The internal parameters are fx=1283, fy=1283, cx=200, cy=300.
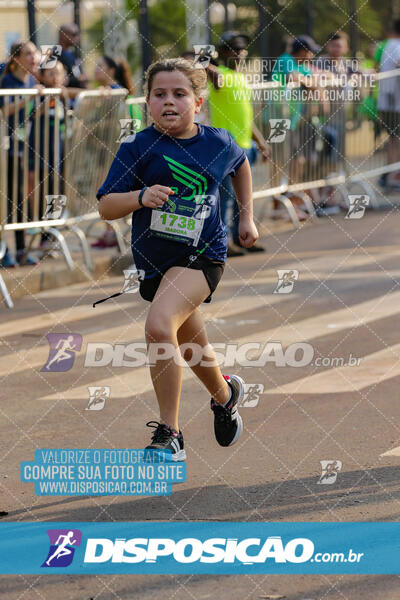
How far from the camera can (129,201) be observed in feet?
17.3

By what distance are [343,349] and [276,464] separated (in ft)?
A: 8.36

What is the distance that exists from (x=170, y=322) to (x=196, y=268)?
0.30 metres

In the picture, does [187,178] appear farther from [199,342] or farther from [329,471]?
[329,471]

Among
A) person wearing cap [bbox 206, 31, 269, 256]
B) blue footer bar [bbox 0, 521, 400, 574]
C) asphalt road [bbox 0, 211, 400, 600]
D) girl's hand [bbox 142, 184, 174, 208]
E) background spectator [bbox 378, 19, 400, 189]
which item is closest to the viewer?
asphalt road [bbox 0, 211, 400, 600]

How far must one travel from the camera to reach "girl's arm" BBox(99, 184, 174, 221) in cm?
517

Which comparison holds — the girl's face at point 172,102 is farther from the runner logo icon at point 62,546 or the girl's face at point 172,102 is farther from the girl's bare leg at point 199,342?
the runner logo icon at point 62,546

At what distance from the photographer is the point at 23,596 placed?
13.2 ft

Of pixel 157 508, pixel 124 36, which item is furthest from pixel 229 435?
pixel 124 36

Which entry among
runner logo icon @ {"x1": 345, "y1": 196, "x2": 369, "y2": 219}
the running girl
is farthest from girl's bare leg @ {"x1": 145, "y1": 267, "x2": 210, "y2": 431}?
runner logo icon @ {"x1": 345, "y1": 196, "x2": 369, "y2": 219}

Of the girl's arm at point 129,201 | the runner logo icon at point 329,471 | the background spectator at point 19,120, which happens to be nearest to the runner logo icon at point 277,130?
the background spectator at point 19,120

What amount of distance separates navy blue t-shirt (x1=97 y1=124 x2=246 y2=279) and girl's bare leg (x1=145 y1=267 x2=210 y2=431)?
0.10 meters

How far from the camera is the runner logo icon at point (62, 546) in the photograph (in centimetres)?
434

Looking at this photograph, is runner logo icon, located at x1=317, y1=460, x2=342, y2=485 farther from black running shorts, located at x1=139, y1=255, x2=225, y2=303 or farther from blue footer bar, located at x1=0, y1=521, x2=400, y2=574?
black running shorts, located at x1=139, y1=255, x2=225, y2=303

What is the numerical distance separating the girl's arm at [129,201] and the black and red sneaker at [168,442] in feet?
2.95
